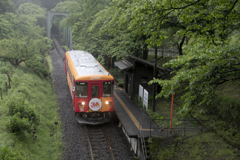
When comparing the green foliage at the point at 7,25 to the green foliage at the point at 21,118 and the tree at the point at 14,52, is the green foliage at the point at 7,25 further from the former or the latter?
the green foliage at the point at 21,118

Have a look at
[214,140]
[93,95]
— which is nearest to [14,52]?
[93,95]

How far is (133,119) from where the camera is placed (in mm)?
12555

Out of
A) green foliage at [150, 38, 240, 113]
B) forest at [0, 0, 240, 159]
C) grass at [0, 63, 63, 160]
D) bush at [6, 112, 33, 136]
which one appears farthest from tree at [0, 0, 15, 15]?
green foliage at [150, 38, 240, 113]

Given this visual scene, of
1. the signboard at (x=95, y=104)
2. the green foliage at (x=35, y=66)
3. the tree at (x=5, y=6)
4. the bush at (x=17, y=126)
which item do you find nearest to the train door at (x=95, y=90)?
the signboard at (x=95, y=104)

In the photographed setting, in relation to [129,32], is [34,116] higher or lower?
lower

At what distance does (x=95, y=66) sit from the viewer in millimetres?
14328

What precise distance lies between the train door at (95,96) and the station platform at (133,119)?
1.52 meters

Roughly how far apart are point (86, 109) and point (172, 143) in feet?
16.5

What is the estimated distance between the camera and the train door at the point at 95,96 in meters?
12.1

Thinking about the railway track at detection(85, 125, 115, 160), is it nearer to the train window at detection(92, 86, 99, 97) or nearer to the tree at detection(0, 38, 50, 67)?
the train window at detection(92, 86, 99, 97)

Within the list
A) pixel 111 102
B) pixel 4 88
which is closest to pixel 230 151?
pixel 111 102

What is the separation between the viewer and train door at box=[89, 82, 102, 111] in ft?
39.9

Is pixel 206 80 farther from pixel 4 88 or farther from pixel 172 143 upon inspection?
pixel 4 88

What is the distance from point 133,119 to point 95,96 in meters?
→ 2.52
